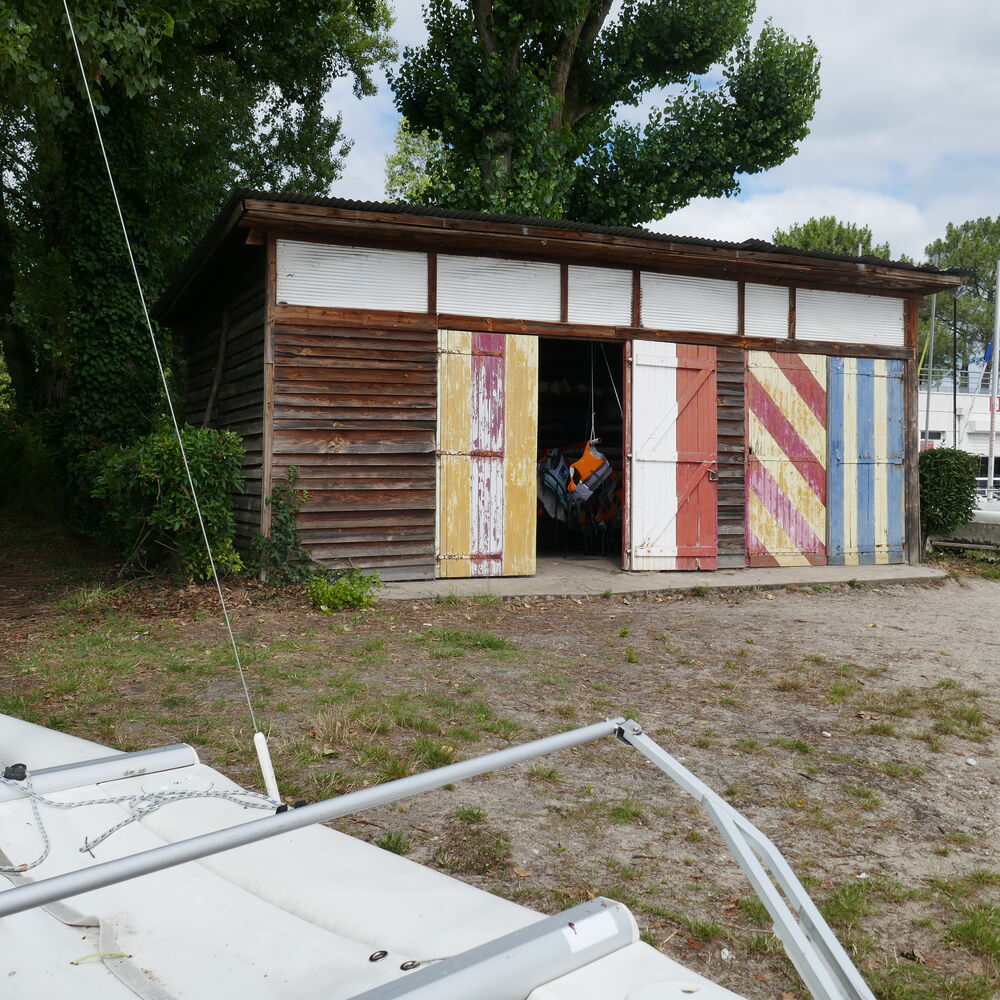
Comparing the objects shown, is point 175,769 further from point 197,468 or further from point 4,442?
point 4,442

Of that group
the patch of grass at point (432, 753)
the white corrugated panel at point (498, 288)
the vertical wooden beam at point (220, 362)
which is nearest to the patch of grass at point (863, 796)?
the patch of grass at point (432, 753)

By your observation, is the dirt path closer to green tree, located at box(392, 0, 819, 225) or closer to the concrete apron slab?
the concrete apron slab

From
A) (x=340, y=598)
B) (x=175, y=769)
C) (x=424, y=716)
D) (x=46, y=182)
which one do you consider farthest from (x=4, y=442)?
(x=175, y=769)

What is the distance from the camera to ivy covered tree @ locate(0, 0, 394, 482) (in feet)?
28.5

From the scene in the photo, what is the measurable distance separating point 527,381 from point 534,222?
158 cm

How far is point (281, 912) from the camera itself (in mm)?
1881

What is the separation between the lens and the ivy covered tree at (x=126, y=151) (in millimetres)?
8672

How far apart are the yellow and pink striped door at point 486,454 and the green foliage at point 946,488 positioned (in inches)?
218

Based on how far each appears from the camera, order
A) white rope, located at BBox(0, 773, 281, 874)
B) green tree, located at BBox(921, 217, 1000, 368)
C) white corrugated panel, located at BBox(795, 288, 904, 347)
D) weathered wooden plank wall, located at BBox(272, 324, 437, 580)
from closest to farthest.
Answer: white rope, located at BBox(0, 773, 281, 874), weathered wooden plank wall, located at BBox(272, 324, 437, 580), white corrugated panel, located at BBox(795, 288, 904, 347), green tree, located at BBox(921, 217, 1000, 368)

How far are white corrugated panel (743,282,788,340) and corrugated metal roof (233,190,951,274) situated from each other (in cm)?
52

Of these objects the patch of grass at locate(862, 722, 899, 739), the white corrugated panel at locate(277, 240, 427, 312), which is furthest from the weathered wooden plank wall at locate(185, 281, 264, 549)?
the patch of grass at locate(862, 722, 899, 739)

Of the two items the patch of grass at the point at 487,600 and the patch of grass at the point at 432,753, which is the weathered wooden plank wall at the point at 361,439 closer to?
the patch of grass at the point at 487,600

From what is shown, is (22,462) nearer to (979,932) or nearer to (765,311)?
(765,311)

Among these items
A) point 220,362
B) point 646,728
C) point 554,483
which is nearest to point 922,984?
point 646,728
